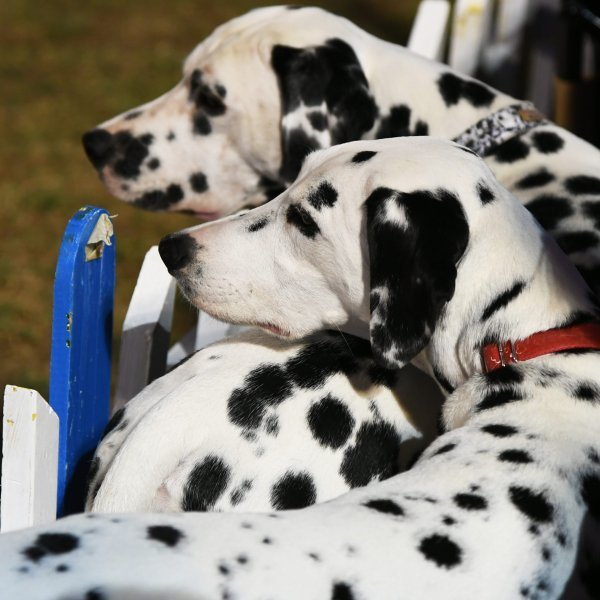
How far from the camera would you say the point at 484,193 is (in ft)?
9.70

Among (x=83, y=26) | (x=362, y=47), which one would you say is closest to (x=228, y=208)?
(x=362, y=47)

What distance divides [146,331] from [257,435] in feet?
3.54

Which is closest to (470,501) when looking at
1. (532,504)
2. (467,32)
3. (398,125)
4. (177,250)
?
(532,504)

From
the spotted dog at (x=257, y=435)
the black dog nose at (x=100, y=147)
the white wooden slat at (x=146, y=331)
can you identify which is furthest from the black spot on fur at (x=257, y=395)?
the black dog nose at (x=100, y=147)

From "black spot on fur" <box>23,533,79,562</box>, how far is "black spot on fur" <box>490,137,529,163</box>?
8.67 feet

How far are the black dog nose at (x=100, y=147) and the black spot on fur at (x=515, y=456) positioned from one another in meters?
2.74

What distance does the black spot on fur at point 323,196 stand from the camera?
305 cm

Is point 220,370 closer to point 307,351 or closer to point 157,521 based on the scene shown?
point 307,351

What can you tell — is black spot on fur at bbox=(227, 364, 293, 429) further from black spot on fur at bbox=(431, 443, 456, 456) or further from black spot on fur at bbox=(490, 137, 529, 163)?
black spot on fur at bbox=(490, 137, 529, 163)

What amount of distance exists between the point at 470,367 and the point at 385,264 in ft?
1.25

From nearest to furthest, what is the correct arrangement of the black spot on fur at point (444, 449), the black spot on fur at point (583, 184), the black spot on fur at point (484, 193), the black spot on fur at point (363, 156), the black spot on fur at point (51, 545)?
the black spot on fur at point (51, 545) → the black spot on fur at point (444, 449) → the black spot on fur at point (484, 193) → the black spot on fur at point (363, 156) → the black spot on fur at point (583, 184)

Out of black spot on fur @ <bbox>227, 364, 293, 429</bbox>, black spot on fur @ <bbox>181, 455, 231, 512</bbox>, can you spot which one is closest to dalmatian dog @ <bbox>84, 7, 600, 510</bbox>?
black spot on fur @ <bbox>227, 364, 293, 429</bbox>

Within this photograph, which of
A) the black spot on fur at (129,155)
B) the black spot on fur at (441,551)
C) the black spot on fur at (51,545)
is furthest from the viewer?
the black spot on fur at (129,155)

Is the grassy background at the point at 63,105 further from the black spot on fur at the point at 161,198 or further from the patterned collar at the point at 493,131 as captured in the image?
the patterned collar at the point at 493,131
